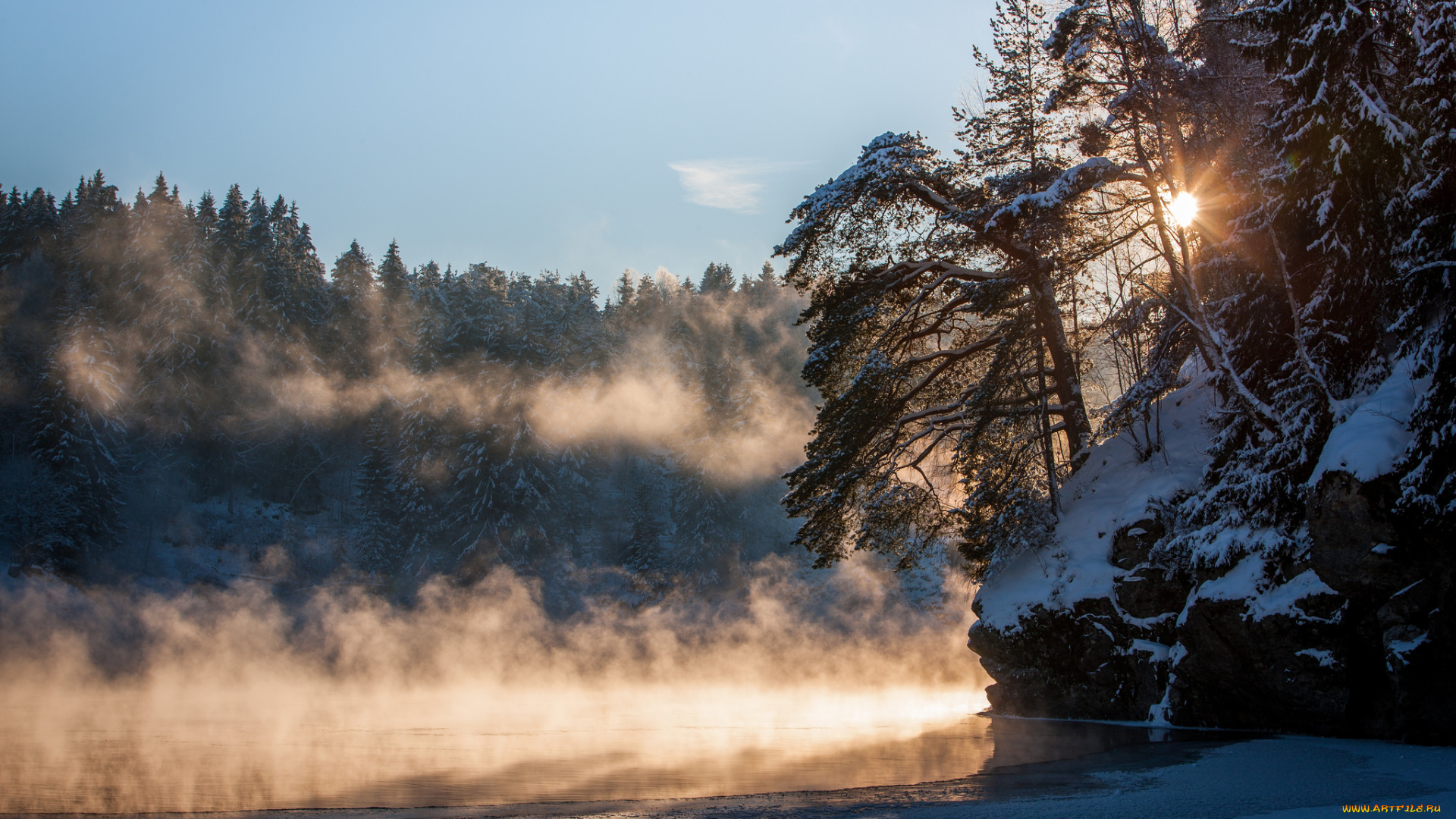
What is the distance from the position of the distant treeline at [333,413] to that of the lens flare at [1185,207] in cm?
3936

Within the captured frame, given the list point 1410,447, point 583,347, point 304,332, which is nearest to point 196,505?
point 304,332

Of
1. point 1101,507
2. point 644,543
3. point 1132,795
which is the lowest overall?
point 1132,795

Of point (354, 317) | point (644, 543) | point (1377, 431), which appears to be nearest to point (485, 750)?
point (1377, 431)

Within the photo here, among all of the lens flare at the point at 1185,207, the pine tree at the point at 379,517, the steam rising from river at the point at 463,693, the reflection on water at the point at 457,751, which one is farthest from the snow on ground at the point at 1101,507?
the pine tree at the point at 379,517

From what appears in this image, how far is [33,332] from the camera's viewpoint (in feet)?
162

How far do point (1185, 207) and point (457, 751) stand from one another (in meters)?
13.7

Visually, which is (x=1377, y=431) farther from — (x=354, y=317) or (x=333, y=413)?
(x=354, y=317)

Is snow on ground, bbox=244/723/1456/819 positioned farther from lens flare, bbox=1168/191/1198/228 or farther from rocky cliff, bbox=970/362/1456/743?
lens flare, bbox=1168/191/1198/228

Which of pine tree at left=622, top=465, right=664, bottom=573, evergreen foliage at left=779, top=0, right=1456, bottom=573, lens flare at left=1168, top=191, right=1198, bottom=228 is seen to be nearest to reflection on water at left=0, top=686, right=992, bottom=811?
evergreen foliage at left=779, top=0, right=1456, bottom=573

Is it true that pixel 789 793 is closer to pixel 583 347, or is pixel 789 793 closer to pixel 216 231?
pixel 583 347

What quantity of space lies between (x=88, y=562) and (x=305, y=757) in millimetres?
38931

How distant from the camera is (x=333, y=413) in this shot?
194ft

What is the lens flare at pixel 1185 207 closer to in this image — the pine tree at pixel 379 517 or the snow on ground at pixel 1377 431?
the snow on ground at pixel 1377 431

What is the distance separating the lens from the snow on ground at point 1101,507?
14258 mm
